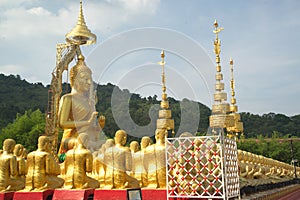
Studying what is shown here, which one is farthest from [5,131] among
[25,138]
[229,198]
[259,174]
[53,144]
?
[229,198]

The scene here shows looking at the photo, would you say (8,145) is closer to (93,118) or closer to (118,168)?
(118,168)

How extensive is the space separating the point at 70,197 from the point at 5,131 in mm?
23775

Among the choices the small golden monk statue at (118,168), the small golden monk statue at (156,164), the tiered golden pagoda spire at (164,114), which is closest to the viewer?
the small golden monk statue at (118,168)

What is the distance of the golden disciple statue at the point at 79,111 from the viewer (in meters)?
11.9

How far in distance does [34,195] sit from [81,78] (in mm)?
5912

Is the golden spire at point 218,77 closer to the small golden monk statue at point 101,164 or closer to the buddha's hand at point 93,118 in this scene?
the buddha's hand at point 93,118

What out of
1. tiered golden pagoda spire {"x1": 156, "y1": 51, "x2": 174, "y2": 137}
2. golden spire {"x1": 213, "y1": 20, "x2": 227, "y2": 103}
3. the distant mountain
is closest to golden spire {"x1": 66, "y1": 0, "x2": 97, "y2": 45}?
the distant mountain

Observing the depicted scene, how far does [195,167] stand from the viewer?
705 centimetres

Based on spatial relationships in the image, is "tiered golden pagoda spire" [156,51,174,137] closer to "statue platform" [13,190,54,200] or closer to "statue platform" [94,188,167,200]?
"statue platform" [94,188,167,200]

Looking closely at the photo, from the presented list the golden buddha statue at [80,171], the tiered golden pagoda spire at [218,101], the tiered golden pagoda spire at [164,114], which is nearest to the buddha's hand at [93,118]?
the golden buddha statue at [80,171]

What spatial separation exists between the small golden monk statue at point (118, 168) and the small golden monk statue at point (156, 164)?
63cm

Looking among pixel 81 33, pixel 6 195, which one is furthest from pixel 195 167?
pixel 81 33

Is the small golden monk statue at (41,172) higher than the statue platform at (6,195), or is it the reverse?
the small golden monk statue at (41,172)

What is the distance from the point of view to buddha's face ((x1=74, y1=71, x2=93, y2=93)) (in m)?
12.8
